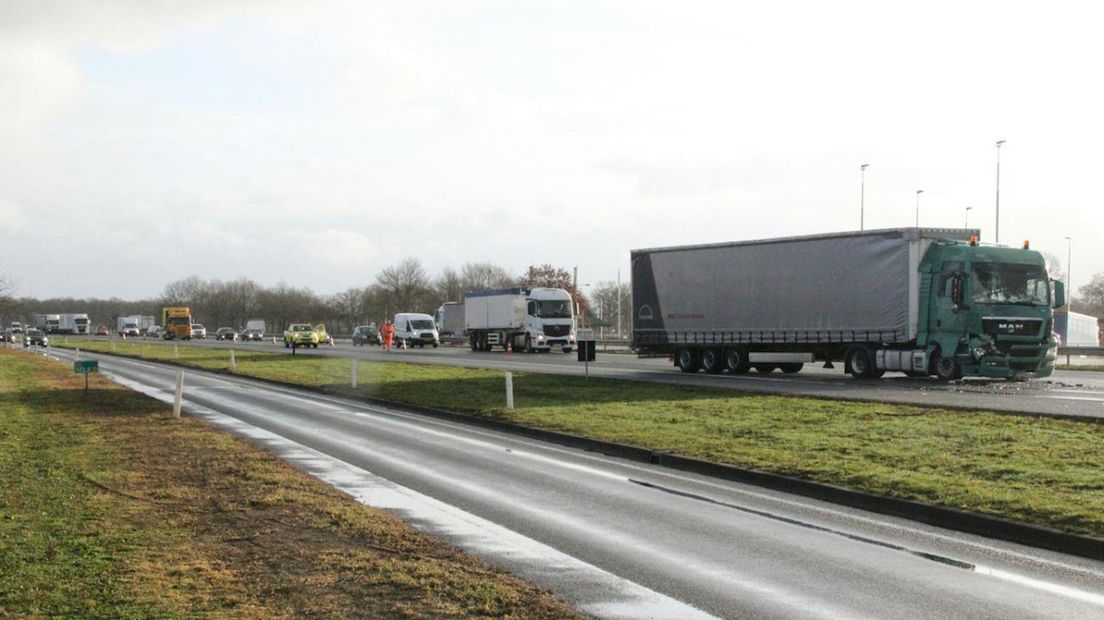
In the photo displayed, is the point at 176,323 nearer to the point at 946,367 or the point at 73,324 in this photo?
the point at 73,324

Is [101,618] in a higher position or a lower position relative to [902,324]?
lower

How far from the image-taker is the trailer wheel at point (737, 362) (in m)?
34.0

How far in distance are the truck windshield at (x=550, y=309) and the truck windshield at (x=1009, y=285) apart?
3228cm

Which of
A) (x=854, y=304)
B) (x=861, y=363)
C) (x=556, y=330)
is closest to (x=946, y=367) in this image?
(x=861, y=363)

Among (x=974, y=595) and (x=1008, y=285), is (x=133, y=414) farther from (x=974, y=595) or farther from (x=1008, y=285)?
(x=1008, y=285)

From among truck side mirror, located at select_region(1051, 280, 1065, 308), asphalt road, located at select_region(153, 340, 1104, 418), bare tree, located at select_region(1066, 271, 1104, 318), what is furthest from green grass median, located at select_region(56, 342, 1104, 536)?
bare tree, located at select_region(1066, 271, 1104, 318)

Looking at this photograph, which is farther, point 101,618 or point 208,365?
point 208,365

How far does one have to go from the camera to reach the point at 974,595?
7312 mm

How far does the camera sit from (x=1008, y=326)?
2758 cm

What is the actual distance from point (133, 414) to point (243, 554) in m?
14.4

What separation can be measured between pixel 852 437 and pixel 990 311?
13278 mm

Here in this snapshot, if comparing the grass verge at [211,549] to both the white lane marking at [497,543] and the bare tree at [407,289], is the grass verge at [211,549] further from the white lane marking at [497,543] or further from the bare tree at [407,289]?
the bare tree at [407,289]

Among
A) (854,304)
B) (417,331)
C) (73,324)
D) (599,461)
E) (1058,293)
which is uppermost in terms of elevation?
(1058,293)

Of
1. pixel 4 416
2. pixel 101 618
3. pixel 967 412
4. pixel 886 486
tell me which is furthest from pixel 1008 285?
pixel 101 618
